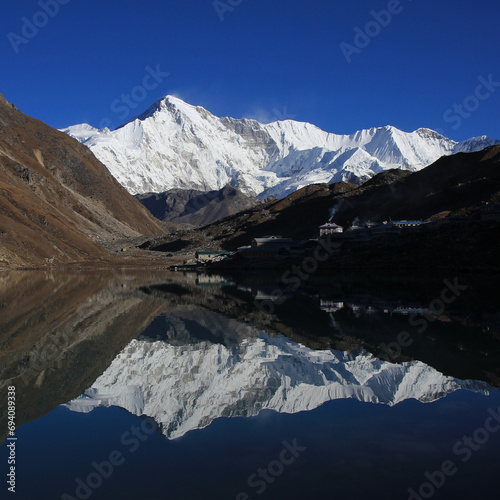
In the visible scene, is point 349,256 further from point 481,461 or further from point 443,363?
point 481,461

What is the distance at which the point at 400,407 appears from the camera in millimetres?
14664

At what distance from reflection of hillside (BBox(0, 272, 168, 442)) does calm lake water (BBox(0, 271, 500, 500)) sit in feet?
0.33

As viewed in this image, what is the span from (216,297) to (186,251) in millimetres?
116232

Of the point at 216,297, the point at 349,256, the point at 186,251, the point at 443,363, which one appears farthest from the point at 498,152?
the point at 443,363
